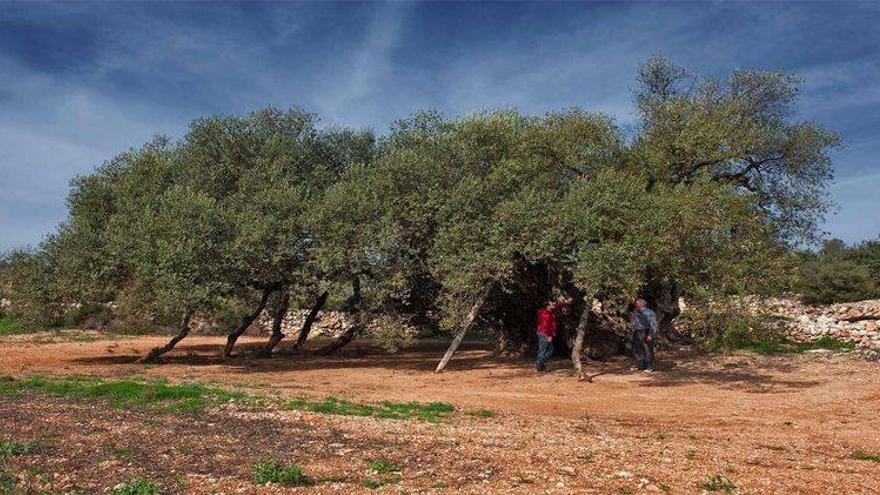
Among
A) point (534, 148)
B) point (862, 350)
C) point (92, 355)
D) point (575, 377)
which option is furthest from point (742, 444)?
point (92, 355)

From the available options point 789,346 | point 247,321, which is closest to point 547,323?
point 247,321

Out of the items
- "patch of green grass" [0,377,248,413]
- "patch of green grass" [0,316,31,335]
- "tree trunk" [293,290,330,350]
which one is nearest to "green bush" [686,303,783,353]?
"patch of green grass" [0,377,248,413]

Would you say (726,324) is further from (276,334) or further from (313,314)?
(276,334)

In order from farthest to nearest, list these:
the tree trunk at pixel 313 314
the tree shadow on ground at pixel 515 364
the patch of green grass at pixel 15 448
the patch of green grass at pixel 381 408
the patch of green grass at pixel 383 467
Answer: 1. the tree trunk at pixel 313 314
2. the tree shadow on ground at pixel 515 364
3. the patch of green grass at pixel 381 408
4. the patch of green grass at pixel 15 448
5. the patch of green grass at pixel 383 467

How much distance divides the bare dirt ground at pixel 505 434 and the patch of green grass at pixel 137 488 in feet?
0.91

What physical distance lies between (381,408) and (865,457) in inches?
337

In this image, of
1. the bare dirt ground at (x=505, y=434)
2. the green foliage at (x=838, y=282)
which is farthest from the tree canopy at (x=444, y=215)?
the green foliage at (x=838, y=282)

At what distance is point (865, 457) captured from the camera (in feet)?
33.6

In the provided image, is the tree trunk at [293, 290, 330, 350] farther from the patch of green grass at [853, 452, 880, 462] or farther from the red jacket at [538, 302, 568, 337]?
the patch of green grass at [853, 452, 880, 462]

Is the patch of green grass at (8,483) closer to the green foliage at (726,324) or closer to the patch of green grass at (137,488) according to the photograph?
the patch of green grass at (137,488)

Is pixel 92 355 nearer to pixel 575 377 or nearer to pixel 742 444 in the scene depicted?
pixel 575 377

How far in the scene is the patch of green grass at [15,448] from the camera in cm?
872

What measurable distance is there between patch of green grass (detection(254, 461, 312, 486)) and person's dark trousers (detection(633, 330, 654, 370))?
49.8 feet

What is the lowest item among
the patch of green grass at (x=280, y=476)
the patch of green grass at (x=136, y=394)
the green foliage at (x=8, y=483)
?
the patch of green grass at (x=280, y=476)
